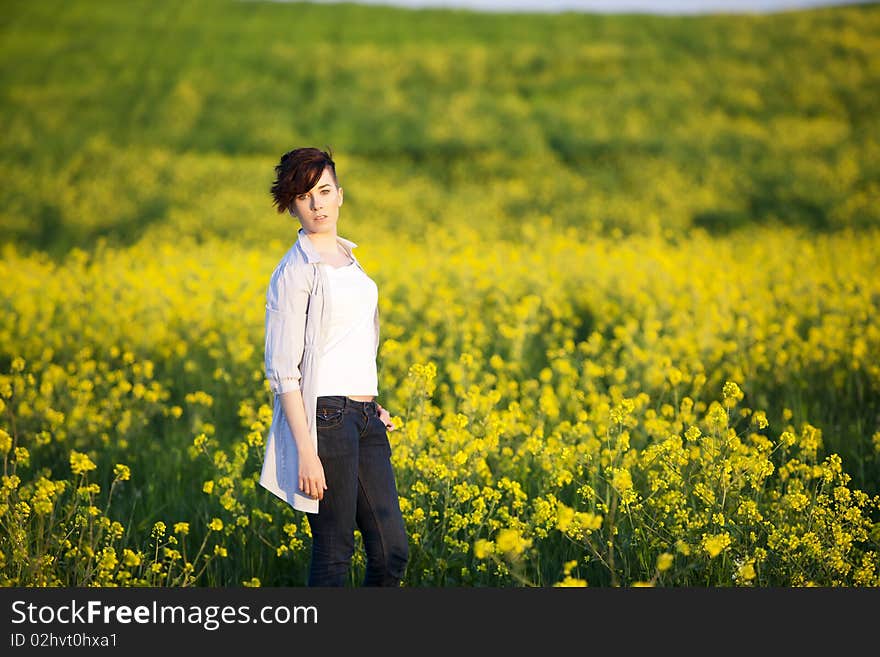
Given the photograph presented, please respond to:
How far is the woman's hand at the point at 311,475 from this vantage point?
3.21 metres

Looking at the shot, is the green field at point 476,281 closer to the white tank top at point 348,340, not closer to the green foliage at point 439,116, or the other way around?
the green foliage at point 439,116

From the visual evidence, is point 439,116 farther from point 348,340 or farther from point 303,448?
point 303,448

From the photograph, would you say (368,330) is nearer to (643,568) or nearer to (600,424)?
(643,568)

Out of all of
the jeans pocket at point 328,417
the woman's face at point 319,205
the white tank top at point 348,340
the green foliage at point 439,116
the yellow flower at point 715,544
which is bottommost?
the yellow flower at point 715,544

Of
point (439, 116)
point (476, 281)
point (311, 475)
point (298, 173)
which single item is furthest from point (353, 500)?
point (439, 116)

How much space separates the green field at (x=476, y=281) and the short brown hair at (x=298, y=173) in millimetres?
1439

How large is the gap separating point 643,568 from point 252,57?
968 inches

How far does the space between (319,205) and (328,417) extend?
0.78 meters

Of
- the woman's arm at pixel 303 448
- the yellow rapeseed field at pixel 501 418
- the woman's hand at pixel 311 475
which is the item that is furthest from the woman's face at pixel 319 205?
the yellow rapeseed field at pixel 501 418

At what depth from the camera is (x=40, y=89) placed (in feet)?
78.0

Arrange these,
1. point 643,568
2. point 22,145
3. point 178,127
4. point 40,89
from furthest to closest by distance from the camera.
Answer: point 40,89 < point 178,127 < point 22,145 < point 643,568

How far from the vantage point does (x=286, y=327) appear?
329cm

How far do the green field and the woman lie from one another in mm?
594

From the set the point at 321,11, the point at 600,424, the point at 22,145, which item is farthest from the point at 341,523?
the point at 321,11
